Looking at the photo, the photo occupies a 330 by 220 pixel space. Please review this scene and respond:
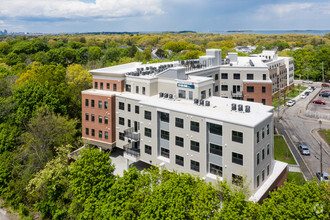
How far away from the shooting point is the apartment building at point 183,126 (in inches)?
1420

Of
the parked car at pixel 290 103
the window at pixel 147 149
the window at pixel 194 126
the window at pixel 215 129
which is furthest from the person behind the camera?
the parked car at pixel 290 103

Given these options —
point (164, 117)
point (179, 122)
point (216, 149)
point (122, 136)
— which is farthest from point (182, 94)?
point (122, 136)

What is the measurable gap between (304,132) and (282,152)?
19.3m

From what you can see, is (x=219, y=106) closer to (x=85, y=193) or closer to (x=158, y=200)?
(x=158, y=200)

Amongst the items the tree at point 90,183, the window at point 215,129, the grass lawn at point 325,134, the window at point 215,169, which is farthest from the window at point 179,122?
the grass lawn at point 325,134

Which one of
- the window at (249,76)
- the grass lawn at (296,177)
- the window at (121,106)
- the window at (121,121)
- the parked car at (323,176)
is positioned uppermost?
the window at (249,76)

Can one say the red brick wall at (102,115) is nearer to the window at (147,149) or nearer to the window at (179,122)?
the window at (147,149)

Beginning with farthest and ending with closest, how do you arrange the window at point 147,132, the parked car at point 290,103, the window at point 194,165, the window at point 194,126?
1. the parked car at point 290,103
2. the window at point 147,132
3. the window at point 194,165
4. the window at point 194,126

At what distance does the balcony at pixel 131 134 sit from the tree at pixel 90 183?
964cm

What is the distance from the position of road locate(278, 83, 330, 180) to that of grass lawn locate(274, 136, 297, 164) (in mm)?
1505

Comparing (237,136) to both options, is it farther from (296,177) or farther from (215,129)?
(296,177)

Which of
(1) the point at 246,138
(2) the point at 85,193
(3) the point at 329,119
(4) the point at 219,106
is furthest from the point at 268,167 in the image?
(3) the point at 329,119

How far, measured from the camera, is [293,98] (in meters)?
115

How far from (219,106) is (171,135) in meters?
9.82
